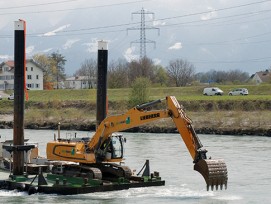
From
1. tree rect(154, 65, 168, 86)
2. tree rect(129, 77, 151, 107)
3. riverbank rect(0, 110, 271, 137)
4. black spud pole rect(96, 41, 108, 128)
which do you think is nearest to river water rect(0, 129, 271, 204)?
black spud pole rect(96, 41, 108, 128)

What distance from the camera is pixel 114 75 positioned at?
4825 inches

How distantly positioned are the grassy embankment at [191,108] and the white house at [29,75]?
48.1 m

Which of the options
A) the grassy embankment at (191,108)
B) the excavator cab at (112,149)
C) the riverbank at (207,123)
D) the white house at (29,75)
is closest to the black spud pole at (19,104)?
the excavator cab at (112,149)

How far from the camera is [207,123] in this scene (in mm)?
76250

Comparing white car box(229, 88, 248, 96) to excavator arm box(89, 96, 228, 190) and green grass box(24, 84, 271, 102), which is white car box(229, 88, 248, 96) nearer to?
green grass box(24, 84, 271, 102)

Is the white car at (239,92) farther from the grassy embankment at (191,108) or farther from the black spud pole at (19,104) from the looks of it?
the black spud pole at (19,104)

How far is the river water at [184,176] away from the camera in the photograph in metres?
30.1

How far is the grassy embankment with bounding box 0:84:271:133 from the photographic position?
7600 cm

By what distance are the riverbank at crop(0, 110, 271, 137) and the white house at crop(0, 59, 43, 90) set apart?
245 ft

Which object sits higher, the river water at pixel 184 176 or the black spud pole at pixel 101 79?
the black spud pole at pixel 101 79

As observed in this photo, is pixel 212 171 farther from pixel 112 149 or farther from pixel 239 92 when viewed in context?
pixel 239 92

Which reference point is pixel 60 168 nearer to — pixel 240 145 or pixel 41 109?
pixel 240 145

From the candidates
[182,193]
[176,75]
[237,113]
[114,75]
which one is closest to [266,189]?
[182,193]

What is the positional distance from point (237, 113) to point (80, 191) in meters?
51.4
